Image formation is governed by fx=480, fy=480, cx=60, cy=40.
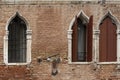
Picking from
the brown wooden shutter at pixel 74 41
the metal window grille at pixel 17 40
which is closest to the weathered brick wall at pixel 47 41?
the brown wooden shutter at pixel 74 41

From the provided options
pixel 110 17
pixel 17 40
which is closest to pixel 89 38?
pixel 110 17

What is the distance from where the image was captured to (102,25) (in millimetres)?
14680

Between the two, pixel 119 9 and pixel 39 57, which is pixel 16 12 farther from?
pixel 119 9

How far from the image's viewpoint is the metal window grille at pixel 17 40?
14531 mm

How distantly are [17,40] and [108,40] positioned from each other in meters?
2.78

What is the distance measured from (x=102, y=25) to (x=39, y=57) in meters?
2.17

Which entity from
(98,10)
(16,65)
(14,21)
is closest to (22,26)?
(14,21)

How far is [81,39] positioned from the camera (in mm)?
A: 14766

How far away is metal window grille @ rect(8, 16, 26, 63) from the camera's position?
1453cm

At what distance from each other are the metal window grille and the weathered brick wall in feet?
1.05

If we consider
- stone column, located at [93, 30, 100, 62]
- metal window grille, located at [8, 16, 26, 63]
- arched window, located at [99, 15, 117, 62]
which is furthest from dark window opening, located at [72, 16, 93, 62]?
metal window grille, located at [8, 16, 26, 63]

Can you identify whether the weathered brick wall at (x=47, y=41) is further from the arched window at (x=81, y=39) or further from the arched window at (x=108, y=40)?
the arched window at (x=108, y=40)

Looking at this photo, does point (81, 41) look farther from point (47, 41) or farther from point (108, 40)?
point (47, 41)

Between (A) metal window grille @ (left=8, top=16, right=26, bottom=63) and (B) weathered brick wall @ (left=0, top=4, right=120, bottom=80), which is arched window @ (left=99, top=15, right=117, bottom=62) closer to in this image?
(B) weathered brick wall @ (left=0, top=4, right=120, bottom=80)
